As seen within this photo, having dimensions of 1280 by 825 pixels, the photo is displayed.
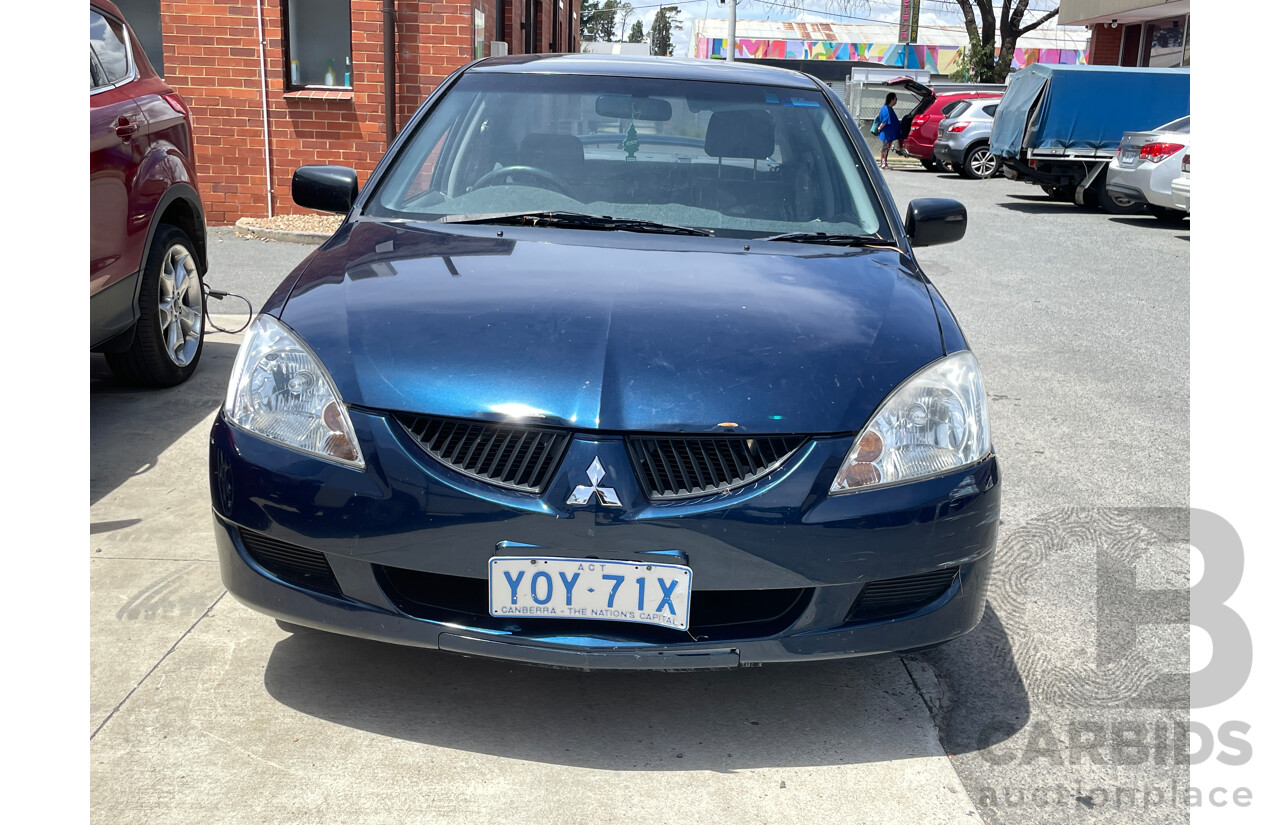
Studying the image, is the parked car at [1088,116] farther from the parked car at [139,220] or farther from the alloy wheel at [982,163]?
the parked car at [139,220]

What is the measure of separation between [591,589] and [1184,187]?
43.1 feet

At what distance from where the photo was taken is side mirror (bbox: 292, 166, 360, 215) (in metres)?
3.70

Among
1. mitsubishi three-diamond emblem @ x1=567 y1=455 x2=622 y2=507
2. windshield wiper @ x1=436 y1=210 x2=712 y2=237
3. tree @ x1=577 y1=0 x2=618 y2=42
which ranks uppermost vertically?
tree @ x1=577 y1=0 x2=618 y2=42

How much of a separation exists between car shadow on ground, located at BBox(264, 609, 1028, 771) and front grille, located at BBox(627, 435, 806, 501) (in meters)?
0.51

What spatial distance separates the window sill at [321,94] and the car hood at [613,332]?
356 inches

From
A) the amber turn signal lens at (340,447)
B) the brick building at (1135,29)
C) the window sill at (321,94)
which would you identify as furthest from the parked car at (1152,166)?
the brick building at (1135,29)

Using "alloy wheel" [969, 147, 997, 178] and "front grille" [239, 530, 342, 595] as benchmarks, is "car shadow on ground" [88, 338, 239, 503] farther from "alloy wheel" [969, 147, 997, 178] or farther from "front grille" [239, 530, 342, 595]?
"alloy wheel" [969, 147, 997, 178]

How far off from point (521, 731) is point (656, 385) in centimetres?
86

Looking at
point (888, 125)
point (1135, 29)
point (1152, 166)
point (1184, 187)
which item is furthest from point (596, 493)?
point (1135, 29)

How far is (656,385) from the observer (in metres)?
2.33

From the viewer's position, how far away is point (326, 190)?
3.70 m

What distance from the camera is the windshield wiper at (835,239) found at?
327 cm

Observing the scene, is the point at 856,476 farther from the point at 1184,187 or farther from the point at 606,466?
the point at 1184,187

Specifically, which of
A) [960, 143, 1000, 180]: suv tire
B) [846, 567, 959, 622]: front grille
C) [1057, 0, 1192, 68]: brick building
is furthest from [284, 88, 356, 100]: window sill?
[1057, 0, 1192, 68]: brick building
